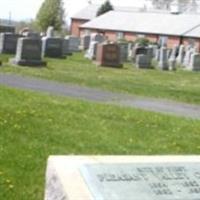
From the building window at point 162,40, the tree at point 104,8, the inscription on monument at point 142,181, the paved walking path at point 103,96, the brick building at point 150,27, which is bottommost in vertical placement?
the paved walking path at point 103,96

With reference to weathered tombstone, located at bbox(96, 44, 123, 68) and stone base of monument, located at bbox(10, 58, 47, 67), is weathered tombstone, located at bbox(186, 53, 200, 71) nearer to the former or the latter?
weathered tombstone, located at bbox(96, 44, 123, 68)

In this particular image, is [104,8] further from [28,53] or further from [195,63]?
[28,53]

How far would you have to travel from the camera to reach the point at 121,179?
4.62 meters

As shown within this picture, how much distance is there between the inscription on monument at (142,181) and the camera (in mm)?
4453

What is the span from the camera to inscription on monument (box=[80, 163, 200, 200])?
14.6 ft

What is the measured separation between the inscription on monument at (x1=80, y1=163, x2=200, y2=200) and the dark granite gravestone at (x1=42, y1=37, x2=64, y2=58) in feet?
87.9

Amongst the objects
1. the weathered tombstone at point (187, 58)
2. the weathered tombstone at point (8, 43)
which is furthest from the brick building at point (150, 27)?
the weathered tombstone at point (8, 43)

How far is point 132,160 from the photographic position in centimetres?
508

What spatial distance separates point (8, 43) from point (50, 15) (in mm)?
41978

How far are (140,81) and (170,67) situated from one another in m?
9.47

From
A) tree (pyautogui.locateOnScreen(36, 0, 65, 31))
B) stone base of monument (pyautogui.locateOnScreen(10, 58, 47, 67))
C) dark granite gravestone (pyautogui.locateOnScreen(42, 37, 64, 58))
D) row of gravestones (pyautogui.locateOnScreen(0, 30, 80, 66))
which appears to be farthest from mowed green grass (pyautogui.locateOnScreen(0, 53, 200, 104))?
tree (pyautogui.locateOnScreen(36, 0, 65, 31))

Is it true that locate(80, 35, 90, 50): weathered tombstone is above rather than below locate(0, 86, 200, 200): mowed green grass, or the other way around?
above

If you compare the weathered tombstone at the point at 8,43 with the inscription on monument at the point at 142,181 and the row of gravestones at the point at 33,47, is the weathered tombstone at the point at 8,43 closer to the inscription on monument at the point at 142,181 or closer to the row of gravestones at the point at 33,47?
the row of gravestones at the point at 33,47

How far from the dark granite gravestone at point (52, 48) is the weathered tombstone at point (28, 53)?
5907 millimetres
